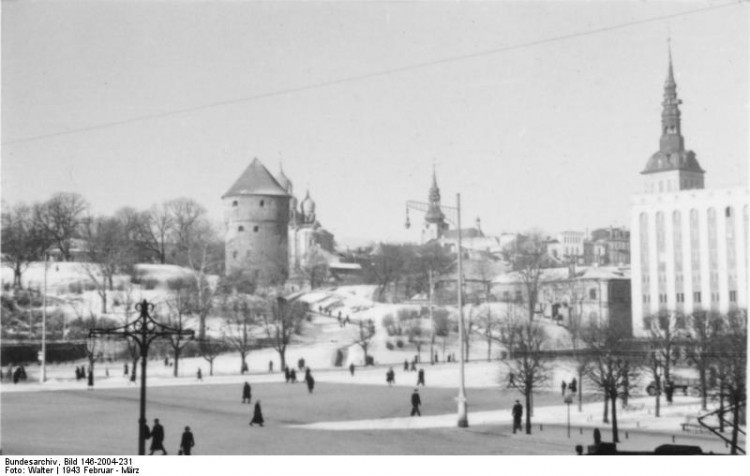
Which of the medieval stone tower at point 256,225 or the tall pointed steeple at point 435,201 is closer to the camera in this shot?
the tall pointed steeple at point 435,201

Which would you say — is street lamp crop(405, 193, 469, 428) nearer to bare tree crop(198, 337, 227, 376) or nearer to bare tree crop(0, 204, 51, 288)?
bare tree crop(198, 337, 227, 376)

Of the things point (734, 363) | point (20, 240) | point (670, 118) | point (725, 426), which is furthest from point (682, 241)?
point (20, 240)

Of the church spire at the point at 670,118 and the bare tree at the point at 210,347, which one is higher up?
the church spire at the point at 670,118

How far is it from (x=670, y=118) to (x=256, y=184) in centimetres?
3987

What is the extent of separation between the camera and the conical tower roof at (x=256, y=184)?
218 feet

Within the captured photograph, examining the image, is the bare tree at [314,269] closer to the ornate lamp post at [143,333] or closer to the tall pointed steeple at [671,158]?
the tall pointed steeple at [671,158]

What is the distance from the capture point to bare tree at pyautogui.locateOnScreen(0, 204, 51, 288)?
4839cm

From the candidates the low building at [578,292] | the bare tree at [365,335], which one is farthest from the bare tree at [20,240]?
the low building at [578,292]

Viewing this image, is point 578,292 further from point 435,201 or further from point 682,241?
point 435,201

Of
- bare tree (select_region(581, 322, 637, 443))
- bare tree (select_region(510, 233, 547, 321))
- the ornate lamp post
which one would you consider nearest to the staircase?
bare tree (select_region(581, 322, 637, 443))

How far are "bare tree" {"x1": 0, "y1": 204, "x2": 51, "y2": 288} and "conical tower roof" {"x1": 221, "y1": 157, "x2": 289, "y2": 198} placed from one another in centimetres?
1290

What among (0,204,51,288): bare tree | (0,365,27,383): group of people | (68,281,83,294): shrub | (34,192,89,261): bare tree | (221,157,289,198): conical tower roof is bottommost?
(0,365,27,383): group of people

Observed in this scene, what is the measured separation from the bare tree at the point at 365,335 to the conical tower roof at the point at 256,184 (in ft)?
54.5

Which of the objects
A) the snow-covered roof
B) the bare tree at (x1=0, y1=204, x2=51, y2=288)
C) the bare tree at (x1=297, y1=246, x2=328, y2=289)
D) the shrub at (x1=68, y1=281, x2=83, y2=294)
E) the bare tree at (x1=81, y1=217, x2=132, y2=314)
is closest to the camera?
the bare tree at (x1=0, y1=204, x2=51, y2=288)
